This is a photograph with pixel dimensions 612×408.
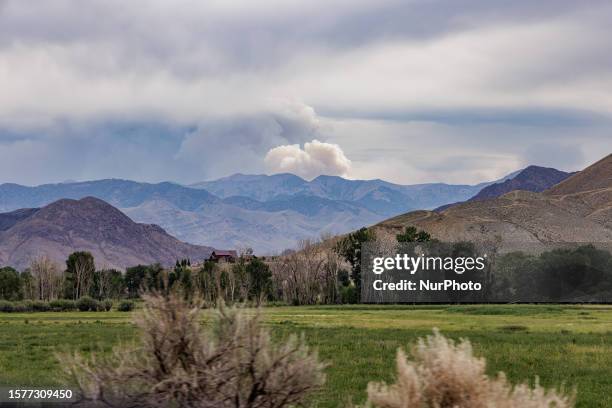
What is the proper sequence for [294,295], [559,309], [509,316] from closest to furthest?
1. [509,316]
2. [559,309]
3. [294,295]

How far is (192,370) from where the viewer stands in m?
12.1

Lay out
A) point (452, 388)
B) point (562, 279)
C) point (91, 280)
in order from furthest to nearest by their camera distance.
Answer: point (91, 280) → point (562, 279) → point (452, 388)

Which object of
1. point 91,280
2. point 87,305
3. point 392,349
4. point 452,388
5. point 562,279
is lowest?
point 87,305

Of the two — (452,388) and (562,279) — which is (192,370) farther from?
(562,279)

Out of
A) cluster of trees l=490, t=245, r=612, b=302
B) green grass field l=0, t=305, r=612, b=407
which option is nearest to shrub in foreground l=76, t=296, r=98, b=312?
green grass field l=0, t=305, r=612, b=407

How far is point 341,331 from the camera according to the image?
50750 millimetres

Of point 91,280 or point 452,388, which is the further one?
point 91,280

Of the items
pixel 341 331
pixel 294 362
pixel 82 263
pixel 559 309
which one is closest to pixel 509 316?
pixel 559 309

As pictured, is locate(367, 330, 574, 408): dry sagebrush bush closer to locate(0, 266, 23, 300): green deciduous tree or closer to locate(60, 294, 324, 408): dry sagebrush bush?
locate(60, 294, 324, 408): dry sagebrush bush

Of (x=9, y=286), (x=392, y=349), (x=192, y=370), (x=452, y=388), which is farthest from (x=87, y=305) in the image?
(x=452, y=388)

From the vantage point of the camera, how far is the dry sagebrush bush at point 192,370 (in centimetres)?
1193

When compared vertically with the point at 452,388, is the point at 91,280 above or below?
above

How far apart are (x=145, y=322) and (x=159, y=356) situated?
57 cm

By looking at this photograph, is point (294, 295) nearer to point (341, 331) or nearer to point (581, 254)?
point (581, 254)
